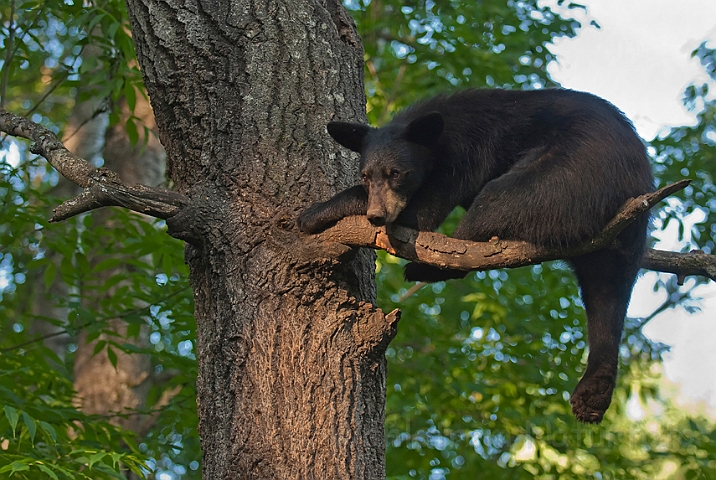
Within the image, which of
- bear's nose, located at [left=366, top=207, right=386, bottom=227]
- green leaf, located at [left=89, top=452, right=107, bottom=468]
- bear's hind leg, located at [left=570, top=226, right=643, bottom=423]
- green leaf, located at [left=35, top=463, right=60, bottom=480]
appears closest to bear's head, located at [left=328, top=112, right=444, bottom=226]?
bear's nose, located at [left=366, top=207, right=386, bottom=227]

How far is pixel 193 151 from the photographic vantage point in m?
3.37

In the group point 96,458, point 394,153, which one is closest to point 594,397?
point 394,153

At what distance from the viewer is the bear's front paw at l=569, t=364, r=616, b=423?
353 cm

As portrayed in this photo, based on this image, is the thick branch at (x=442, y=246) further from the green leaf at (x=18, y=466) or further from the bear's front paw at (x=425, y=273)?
the green leaf at (x=18, y=466)

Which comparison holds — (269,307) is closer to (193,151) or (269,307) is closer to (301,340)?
(301,340)

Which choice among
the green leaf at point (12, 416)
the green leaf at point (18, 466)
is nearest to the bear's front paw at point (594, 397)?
the green leaf at point (18, 466)

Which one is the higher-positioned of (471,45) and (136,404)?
(471,45)

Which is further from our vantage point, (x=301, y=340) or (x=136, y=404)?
(x=136, y=404)

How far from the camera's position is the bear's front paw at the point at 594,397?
3.53 meters

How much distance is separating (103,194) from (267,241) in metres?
0.74

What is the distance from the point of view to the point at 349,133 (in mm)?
3549

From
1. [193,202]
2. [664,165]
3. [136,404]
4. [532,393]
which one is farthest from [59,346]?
[664,165]

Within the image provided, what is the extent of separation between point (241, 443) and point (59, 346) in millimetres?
6570

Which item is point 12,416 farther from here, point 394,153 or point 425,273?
point 394,153
